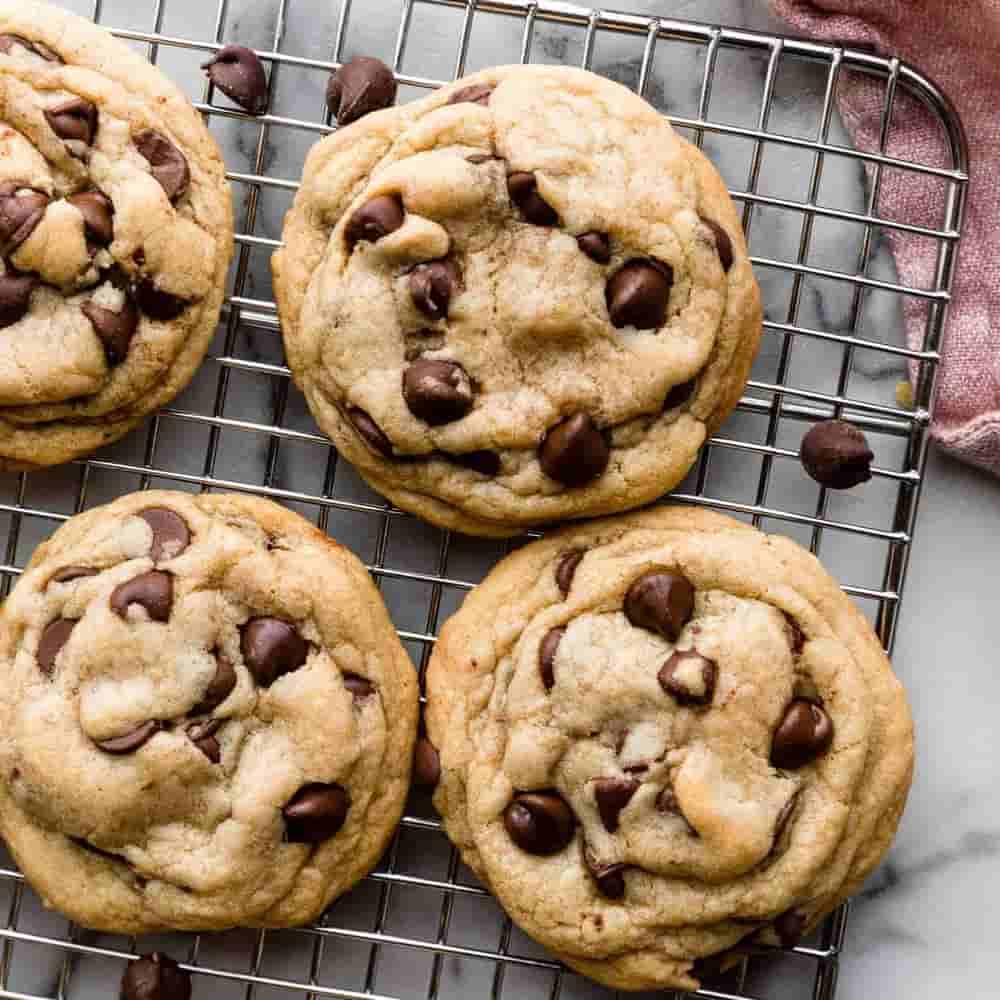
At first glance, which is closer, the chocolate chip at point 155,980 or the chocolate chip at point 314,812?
the chocolate chip at point 314,812

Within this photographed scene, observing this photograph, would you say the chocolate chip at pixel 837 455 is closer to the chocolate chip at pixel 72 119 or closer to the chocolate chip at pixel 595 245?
the chocolate chip at pixel 595 245

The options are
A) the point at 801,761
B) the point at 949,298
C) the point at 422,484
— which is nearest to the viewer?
the point at 801,761

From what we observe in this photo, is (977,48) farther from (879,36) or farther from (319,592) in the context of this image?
(319,592)

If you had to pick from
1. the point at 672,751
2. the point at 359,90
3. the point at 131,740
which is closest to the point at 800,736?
the point at 672,751

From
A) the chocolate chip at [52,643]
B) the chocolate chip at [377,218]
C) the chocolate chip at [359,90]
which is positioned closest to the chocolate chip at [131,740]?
the chocolate chip at [52,643]

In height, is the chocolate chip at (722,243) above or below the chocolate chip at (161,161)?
above

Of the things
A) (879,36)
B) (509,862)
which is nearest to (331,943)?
(509,862)

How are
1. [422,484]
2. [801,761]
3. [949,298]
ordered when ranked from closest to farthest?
[801,761]
[422,484]
[949,298]

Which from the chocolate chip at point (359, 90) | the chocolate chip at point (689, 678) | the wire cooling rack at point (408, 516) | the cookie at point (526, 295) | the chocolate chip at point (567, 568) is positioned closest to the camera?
the chocolate chip at point (689, 678)
